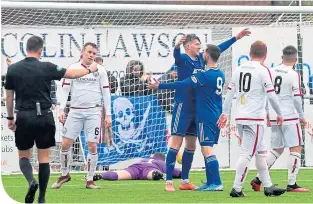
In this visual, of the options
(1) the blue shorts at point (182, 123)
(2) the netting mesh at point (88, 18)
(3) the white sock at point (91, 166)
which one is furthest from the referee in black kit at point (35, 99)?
(2) the netting mesh at point (88, 18)

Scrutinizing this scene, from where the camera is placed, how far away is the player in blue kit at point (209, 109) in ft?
43.1

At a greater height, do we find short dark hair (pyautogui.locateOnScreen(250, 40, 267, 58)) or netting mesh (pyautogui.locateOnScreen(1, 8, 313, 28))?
netting mesh (pyautogui.locateOnScreen(1, 8, 313, 28))

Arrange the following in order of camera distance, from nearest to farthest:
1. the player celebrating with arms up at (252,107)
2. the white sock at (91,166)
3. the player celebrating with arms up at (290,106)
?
the player celebrating with arms up at (252,107)
the player celebrating with arms up at (290,106)
the white sock at (91,166)

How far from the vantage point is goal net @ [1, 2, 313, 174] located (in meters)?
17.9

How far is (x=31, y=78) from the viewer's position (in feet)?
35.8

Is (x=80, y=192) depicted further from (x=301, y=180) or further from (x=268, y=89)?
(x=301, y=180)

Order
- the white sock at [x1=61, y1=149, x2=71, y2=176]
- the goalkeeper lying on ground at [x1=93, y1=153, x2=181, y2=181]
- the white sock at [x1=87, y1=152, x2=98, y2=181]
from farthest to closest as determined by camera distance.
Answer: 1. the goalkeeper lying on ground at [x1=93, y1=153, x2=181, y2=181]
2. the white sock at [x1=61, y1=149, x2=71, y2=176]
3. the white sock at [x1=87, y1=152, x2=98, y2=181]

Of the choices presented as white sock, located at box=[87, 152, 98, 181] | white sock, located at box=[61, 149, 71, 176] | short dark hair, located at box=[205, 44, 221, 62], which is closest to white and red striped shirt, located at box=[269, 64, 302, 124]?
short dark hair, located at box=[205, 44, 221, 62]

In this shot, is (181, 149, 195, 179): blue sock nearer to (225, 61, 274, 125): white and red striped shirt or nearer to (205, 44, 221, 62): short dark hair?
(205, 44, 221, 62): short dark hair

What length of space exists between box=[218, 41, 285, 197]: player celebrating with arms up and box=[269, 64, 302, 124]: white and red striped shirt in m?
1.25

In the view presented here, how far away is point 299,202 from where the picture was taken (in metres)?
11.6

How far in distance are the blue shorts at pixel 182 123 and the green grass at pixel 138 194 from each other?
84 cm

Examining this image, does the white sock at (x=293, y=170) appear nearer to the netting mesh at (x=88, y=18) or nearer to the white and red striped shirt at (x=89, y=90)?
the white and red striped shirt at (x=89, y=90)

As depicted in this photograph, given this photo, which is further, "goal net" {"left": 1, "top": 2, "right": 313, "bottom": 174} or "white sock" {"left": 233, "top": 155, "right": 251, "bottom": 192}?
"goal net" {"left": 1, "top": 2, "right": 313, "bottom": 174}
